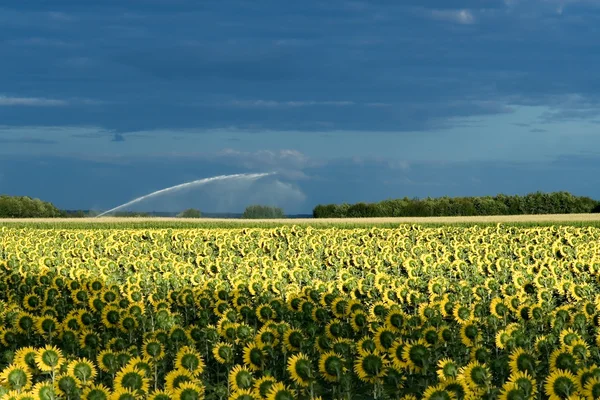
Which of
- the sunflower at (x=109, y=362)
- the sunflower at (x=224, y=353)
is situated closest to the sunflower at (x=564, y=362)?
the sunflower at (x=224, y=353)

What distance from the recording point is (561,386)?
7.04m

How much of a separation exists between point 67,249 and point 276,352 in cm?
1736

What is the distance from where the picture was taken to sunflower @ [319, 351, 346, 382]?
25.9 ft

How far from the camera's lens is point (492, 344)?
11.2 meters

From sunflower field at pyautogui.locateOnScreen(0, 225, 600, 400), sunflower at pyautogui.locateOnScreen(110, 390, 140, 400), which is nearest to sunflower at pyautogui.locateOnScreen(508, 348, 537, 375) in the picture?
sunflower field at pyautogui.locateOnScreen(0, 225, 600, 400)

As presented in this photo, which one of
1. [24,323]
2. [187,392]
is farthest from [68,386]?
[24,323]

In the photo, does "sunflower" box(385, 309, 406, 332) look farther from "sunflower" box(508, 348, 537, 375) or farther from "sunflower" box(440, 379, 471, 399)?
"sunflower" box(440, 379, 471, 399)

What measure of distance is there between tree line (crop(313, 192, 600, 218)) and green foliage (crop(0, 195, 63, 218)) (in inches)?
921

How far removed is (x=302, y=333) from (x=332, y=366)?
2113 mm

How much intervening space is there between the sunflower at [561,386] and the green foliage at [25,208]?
64.7m

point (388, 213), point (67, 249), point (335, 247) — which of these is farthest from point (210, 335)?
point (388, 213)

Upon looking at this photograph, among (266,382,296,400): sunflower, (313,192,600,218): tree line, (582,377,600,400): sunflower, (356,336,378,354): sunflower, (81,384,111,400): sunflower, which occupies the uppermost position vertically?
(313,192,600,218): tree line

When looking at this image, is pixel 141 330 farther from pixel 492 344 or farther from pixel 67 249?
pixel 67 249

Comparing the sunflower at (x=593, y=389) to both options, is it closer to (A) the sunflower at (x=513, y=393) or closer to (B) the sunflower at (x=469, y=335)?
(A) the sunflower at (x=513, y=393)
